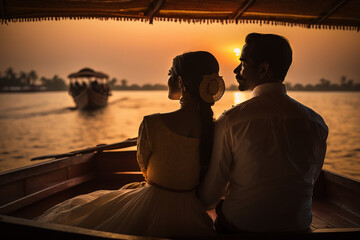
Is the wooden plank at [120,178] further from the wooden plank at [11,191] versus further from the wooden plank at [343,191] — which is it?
the wooden plank at [343,191]

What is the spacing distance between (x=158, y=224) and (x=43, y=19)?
5.78 ft

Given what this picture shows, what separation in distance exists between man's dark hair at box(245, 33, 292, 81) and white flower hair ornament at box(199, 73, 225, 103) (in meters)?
0.22

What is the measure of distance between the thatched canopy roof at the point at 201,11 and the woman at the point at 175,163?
967 mm

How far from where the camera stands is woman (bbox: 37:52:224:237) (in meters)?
1.42

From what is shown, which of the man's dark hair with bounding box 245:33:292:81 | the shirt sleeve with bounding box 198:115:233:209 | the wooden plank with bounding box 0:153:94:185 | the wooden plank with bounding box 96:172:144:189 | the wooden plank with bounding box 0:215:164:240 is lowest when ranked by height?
the wooden plank with bounding box 96:172:144:189

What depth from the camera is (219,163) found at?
1373 millimetres

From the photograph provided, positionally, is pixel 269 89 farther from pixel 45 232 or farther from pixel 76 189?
pixel 76 189

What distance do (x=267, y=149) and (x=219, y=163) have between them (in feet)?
0.83

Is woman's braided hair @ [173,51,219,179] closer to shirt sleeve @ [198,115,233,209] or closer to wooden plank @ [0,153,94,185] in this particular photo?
shirt sleeve @ [198,115,233,209]

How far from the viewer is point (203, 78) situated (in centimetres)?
143

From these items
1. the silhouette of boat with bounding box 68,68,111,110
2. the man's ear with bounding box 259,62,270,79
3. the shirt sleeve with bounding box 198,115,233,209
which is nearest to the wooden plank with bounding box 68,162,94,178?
the shirt sleeve with bounding box 198,115,233,209

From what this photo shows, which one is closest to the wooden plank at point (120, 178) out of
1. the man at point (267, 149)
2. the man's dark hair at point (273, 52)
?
the man at point (267, 149)

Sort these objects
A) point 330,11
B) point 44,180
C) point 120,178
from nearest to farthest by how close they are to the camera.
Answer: point 330,11 → point 44,180 → point 120,178

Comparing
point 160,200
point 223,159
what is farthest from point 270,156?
point 160,200
